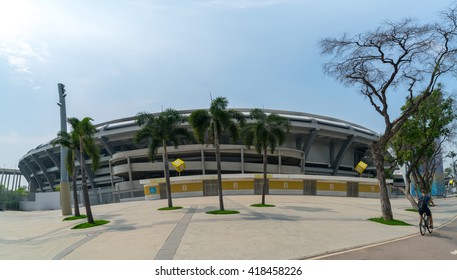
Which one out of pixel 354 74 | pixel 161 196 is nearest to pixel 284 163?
pixel 161 196

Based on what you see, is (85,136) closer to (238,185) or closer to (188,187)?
(188,187)

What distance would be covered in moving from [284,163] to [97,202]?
3685 cm

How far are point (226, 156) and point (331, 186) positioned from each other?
23.6 meters

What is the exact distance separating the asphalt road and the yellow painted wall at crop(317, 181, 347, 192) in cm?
2639

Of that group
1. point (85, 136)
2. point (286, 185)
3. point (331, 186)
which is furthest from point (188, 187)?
point (331, 186)

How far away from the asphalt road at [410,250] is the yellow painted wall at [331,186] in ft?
86.6

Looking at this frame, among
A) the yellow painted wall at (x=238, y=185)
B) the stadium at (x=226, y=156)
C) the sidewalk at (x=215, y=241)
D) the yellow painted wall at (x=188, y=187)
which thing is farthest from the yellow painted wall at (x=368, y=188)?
the sidewalk at (x=215, y=241)

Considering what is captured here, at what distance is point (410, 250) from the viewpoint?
28.8 ft

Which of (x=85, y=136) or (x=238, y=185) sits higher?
(x=85, y=136)

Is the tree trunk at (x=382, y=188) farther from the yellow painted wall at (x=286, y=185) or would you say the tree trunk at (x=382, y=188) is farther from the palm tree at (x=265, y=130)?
the yellow painted wall at (x=286, y=185)

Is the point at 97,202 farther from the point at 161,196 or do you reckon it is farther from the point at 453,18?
the point at 453,18

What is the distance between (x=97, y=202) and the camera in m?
43.5

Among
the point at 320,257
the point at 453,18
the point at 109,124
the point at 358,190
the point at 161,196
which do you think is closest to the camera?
the point at 320,257

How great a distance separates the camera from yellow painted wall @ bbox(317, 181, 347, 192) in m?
37.0
